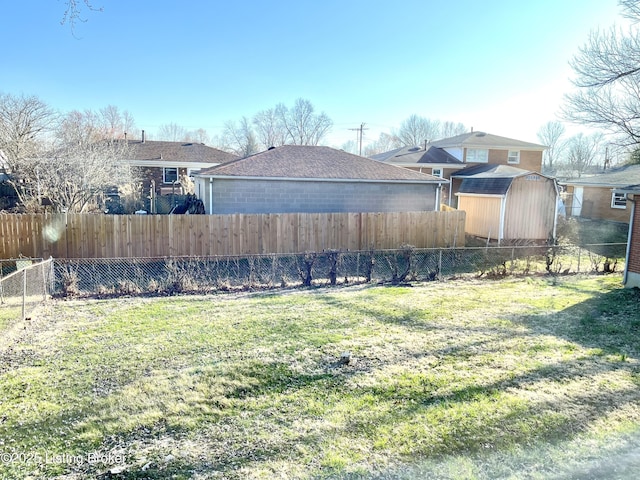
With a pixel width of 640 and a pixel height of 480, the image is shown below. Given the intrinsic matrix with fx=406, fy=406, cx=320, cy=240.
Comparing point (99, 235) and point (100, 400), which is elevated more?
point (99, 235)

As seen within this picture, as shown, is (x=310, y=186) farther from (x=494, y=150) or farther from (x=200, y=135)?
(x=200, y=135)

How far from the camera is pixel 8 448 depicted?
3475 millimetres

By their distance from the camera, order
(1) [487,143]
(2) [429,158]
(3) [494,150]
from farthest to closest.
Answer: (3) [494,150] < (1) [487,143] < (2) [429,158]

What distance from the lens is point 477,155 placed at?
29.4 metres

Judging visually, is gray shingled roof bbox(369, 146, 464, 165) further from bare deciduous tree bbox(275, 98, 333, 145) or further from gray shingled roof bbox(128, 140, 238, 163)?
bare deciduous tree bbox(275, 98, 333, 145)

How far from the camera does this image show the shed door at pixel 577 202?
27125mm

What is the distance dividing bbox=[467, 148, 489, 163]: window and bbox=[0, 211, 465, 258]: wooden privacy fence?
15742 mm

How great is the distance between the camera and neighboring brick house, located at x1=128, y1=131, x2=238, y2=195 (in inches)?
1086

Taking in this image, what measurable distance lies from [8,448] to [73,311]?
482 cm

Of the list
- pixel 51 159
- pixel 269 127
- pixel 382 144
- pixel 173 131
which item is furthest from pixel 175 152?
pixel 382 144

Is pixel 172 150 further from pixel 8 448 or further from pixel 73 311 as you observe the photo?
pixel 8 448

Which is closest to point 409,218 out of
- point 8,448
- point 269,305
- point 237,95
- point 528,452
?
point 269,305

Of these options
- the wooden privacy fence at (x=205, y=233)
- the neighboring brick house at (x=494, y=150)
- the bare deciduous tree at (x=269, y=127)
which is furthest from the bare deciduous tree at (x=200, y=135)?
the wooden privacy fence at (x=205, y=233)

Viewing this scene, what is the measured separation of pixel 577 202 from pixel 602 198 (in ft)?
8.94
